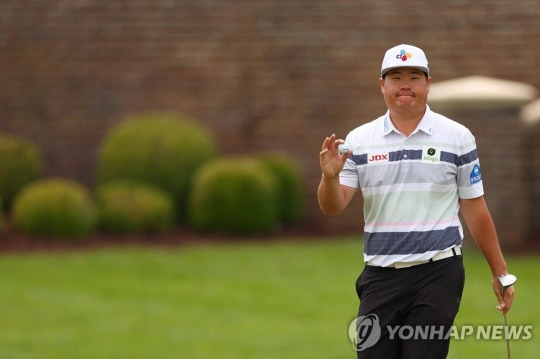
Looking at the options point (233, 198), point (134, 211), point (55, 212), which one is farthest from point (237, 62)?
point (55, 212)

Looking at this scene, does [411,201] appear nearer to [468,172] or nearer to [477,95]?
[468,172]

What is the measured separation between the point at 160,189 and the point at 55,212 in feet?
5.41

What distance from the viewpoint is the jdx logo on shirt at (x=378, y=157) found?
4.79 metres

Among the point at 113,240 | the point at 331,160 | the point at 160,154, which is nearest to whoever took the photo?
the point at 331,160

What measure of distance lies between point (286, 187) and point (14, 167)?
3757 mm

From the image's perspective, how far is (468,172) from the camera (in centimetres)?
480

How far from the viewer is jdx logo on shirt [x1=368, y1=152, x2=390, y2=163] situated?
4785 mm

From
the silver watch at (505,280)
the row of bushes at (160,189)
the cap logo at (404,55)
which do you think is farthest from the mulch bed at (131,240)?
the cap logo at (404,55)

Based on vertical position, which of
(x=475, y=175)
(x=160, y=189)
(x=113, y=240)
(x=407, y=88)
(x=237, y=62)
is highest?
(x=237, y=62)

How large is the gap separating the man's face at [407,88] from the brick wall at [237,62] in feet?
33.2

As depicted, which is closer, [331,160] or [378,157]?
[331,160]

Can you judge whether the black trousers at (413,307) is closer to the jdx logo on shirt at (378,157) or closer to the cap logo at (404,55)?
the jdx logo on shirt at (378,157)

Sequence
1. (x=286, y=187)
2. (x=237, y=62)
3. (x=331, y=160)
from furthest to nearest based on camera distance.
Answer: (x=237, y=62) < (x=286, y=187) < (x=331, y=160)

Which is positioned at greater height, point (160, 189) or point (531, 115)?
point (531, 115)
